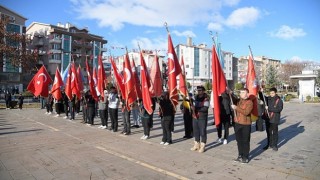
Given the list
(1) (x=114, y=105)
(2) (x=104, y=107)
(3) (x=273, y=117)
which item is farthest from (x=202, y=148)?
(2) (x=104, y=107)

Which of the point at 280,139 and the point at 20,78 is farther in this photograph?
the point at 20,78

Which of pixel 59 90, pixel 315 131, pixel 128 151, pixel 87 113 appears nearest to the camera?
pixel 128 151

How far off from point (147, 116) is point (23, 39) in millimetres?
28159

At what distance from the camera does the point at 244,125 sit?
7105mm

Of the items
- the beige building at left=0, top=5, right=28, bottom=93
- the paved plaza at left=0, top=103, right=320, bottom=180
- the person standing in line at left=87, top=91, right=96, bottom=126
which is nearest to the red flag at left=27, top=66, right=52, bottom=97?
the person standing in line at left=87, top=91, right=96, bottom=126

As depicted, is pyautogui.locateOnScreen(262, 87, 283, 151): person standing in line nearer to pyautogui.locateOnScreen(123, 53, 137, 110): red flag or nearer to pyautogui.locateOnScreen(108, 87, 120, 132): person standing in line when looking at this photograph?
pyautogui.locateOnScreen(123, 53, 137, 110): red flag

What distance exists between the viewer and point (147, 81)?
33.4 feet

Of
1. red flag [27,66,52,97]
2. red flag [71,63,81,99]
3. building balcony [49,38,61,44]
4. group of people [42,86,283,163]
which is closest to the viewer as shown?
group of people [42,86,283,163]

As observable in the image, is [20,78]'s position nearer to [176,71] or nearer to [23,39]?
[23,39]

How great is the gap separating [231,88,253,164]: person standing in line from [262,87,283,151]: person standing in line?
185cm

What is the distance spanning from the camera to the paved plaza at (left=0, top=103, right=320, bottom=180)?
617 cm

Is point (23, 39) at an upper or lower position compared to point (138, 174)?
upper

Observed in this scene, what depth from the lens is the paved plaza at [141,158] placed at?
6168mm

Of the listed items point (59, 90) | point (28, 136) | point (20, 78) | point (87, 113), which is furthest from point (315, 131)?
point (20, 78)
